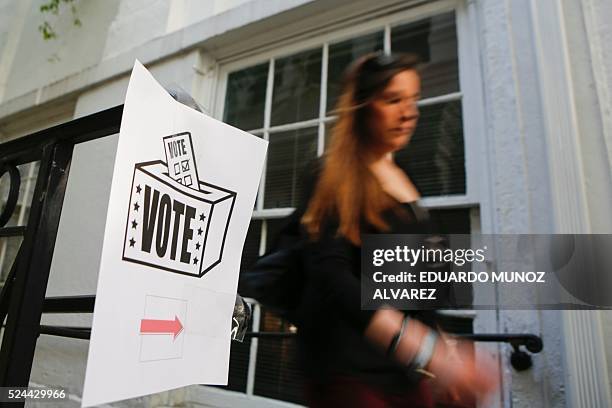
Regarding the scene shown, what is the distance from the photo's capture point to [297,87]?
2.22 metres

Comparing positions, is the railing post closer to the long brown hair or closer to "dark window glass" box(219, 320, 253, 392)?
the long brown hair

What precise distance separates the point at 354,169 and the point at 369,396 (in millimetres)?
610

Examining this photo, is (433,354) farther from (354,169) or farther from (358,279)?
(354,169)

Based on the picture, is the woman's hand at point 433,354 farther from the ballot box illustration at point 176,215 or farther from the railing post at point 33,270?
the railing post at point 33,270

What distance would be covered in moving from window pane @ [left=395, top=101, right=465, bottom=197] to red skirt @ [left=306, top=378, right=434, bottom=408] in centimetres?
90

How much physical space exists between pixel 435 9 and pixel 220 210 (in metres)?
1.66

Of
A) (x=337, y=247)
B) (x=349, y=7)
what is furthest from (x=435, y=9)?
(x=337, y=247)

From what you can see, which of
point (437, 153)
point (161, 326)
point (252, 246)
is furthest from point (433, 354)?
point (252, 246)

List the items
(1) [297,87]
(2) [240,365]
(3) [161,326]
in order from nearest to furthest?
(3) [161,326] < (2) [240,365] < (1) [297,87]

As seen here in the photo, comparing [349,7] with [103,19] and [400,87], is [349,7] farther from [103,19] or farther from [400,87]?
[103,19]

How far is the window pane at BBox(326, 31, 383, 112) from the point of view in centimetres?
203

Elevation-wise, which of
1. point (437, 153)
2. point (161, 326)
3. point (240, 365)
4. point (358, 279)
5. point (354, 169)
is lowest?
point (240, 365)

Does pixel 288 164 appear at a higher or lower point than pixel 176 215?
higher

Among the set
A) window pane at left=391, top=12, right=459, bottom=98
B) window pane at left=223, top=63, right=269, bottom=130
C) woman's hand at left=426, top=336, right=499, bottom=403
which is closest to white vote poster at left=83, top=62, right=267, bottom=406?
woman's hand at left=426, top=336, right=499, bottom=403
